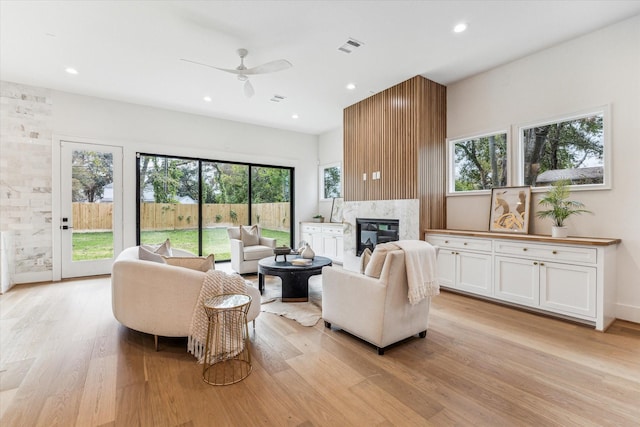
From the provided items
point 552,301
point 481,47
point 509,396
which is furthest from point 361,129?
point 509,396

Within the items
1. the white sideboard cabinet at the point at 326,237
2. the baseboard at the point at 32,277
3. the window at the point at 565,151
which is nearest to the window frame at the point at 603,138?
the window at the point at 565,151

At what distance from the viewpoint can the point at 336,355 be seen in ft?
8.18

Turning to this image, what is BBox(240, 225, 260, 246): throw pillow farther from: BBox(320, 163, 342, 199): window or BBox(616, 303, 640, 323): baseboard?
BBox(616, 303, 640, 323): baseboard

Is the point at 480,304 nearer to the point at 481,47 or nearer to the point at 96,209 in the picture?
the point at 481,47

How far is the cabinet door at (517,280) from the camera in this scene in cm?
344

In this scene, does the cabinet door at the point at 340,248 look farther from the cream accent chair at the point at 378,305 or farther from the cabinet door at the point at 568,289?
the cabinet door at the point at 568,289

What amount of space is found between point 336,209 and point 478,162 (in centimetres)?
355

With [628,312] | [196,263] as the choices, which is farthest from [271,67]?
[628,312]

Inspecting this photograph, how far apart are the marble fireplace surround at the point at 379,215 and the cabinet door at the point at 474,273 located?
0.72 meters

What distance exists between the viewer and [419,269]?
2598mm

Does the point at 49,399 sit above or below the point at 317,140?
below

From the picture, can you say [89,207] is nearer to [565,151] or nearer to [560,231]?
[560,231]

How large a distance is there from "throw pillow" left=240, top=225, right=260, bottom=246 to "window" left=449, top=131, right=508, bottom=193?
370 centimetres

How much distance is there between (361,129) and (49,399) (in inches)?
211
